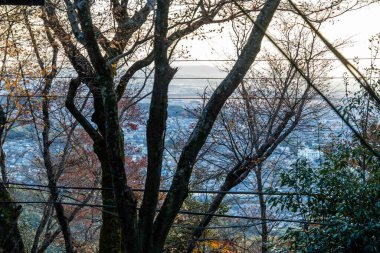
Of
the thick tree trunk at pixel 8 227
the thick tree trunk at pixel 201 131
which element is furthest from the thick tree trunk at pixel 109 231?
the thick tree trunk at pixel 201 131

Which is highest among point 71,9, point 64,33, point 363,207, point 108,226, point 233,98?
point 233,98

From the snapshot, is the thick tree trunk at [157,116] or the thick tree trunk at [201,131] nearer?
the thick tree trunk at [157,116]

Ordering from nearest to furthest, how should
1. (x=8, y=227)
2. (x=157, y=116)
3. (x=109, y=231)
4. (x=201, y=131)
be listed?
(x=157, y=116) < (x=201, y=131) < (x=8, y=227) < (x=109, y=231)

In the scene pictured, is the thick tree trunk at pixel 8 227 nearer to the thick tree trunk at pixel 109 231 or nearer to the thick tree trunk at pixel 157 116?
the thick tree trunk at pixel 109 231

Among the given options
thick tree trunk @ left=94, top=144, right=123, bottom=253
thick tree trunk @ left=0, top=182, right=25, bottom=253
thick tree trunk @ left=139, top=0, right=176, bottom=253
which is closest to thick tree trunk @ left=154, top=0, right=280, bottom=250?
thick tree trunk @ left=139, top=0, right=176, bottom=253

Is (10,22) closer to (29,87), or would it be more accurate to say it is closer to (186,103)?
(29,87)

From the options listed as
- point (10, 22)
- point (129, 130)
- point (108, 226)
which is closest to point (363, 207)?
point (108, 226)

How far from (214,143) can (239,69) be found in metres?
8.51

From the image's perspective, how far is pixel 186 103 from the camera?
1402 cm

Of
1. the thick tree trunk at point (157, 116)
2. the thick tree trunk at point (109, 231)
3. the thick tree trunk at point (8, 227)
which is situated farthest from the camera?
the thick tree trunk at point (109, 231)

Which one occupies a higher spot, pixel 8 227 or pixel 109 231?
pixel 8 227

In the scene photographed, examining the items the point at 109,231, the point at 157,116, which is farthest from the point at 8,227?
the point at 157,116

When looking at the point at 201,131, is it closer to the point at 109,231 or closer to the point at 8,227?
the point at 109,231

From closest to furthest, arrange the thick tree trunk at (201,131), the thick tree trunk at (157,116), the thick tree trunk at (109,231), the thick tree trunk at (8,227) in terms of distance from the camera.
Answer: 1. the thick tree trunk at (157,116)
2. the thick tree trunk at (201,131)
3. the thick tree trunk at (8,227)
4. the thick tree trunk at (109,231)
